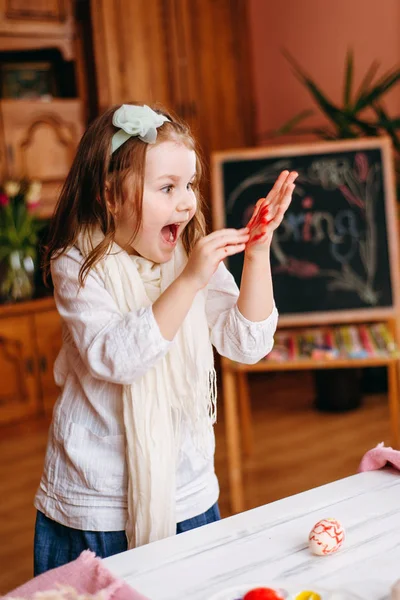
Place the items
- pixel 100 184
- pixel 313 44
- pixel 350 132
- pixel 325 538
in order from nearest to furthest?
pixel 325 538
pixel 100 184
pixel 350 132
pixel 313 44

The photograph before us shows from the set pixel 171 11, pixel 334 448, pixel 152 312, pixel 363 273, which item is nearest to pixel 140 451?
pixel 152 312

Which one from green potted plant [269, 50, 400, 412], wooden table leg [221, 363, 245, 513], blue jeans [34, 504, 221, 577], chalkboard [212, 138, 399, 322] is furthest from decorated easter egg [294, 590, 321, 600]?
green potted plant [269, 50, 400, 412]

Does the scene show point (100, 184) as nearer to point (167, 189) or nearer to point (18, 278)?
point (167, 189)

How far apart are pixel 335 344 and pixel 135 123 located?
1.77 m

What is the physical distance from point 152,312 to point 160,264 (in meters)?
0.20

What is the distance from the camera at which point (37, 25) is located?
12.5 feet

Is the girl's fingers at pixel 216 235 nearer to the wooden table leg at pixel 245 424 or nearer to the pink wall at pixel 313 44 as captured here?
the wooden table leg at pixel 245 424

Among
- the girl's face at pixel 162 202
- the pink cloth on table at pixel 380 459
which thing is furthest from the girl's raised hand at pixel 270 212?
the pink cloth on table at pixel 380 459

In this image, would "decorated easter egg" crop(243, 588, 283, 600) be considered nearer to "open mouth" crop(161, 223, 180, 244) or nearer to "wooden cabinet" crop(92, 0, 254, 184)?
"open mouth" crop(161, 223, 180, 244)

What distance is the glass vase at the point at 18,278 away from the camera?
3.79 metres

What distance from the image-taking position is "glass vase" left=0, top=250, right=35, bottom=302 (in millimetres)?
3789

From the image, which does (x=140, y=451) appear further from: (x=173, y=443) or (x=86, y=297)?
(x=86, y=297)

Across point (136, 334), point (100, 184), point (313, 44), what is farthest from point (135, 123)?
point (313, 44)

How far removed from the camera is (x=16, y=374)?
3836 mm
